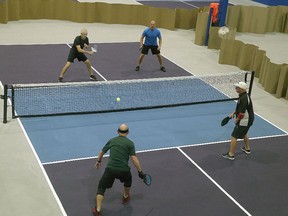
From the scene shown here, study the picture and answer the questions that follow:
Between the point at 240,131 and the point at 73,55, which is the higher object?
the point at 73,55

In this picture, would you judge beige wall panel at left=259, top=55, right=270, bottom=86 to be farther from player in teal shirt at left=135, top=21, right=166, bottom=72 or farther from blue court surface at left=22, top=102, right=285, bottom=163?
player in teal shirt at left=135, top=21, right=166, bottom=72

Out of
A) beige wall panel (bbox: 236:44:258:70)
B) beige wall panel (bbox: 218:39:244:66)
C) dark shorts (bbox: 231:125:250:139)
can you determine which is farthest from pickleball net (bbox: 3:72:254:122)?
dark shorts (bbox: 231:125:250:139)

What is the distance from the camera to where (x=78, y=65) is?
1798cm

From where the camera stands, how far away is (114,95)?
1557 cm

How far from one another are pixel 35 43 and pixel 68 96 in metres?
5.78

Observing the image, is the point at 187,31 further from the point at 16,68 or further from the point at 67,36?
the point at 16,68

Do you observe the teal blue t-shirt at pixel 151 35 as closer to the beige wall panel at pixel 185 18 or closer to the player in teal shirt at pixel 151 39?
the player in teal shirt at pixel 151 39

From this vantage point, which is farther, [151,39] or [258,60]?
[258,60]

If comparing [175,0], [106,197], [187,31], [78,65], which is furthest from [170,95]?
[175,0]

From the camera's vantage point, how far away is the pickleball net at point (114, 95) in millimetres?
14086

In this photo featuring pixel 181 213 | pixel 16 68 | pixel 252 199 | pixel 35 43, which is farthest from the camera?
pixel 35 43

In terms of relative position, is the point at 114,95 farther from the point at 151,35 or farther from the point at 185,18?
the point at 185,18

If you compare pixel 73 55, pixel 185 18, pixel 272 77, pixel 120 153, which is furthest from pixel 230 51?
pixel 120 153

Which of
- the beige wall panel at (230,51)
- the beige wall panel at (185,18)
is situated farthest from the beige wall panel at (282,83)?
the beige wall panel at (185,18)
